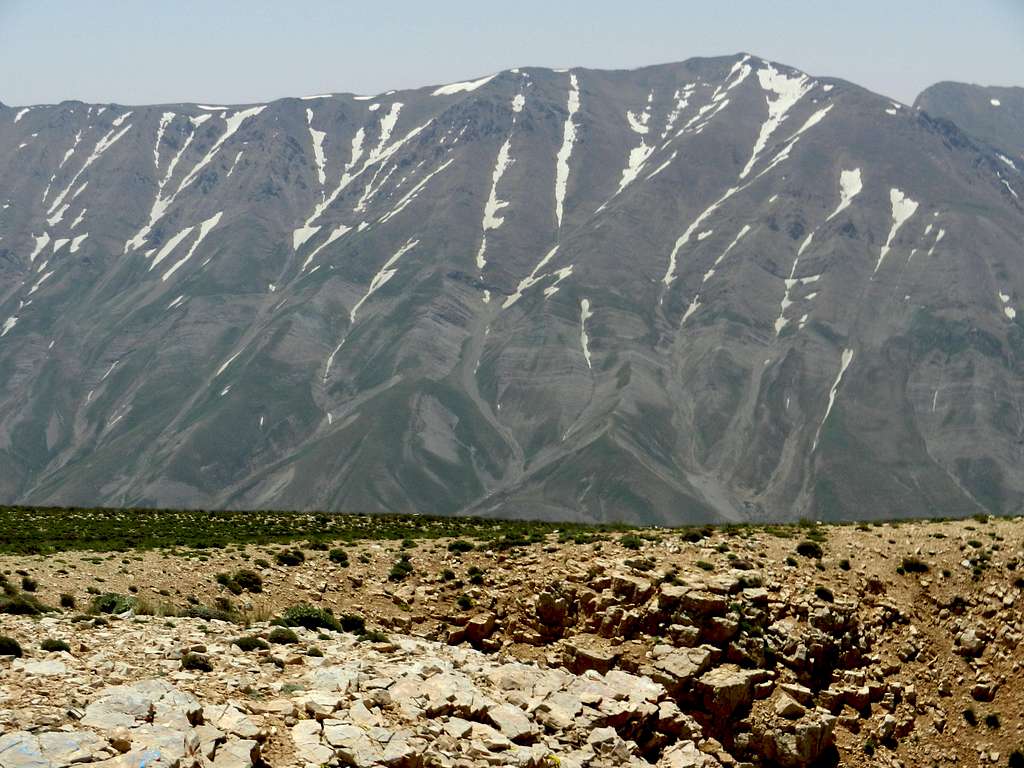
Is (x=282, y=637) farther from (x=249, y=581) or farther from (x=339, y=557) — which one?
(x=339, y=557)

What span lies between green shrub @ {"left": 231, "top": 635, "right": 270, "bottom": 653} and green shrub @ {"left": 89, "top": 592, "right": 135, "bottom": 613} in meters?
5.90

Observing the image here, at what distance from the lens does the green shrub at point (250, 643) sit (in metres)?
26.6

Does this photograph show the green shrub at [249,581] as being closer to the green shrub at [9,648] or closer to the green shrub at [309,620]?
the green shrub at [309,620]

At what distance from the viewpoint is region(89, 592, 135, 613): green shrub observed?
30.9 meters

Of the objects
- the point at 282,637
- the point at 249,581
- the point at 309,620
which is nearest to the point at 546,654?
the point at 309,620

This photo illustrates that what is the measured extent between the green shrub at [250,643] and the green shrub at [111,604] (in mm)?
5903

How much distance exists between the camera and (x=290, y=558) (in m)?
42.3

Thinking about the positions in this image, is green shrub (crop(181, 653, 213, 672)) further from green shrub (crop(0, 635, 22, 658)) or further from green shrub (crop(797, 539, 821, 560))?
green shrub (crop(797, 539, 821, 560))

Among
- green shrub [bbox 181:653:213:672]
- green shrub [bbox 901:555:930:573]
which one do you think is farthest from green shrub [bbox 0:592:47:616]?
green shrub [bbox 901:555:930:573]

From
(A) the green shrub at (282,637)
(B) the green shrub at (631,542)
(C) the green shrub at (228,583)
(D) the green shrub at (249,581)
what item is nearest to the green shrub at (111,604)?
(C) the green shrub at (228,583)

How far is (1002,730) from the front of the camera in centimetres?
3306

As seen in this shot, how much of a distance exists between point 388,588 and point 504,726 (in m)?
16.7

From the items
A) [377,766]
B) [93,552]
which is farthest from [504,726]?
[93,552]

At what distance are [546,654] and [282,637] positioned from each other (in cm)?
1032
